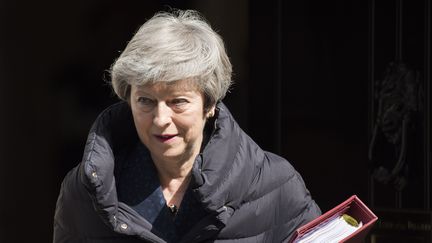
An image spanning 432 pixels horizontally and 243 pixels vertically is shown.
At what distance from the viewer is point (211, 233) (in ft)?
10.6

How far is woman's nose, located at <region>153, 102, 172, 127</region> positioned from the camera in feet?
10.3

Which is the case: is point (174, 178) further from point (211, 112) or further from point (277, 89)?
point (277, 89)

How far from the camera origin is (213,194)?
3.18 m

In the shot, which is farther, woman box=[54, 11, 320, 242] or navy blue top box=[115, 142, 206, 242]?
navy blue top box=[115, 142, 206, 242]

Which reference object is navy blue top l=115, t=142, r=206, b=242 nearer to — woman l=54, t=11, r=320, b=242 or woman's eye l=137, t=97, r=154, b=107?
woman l=54, t=11, r=320, b=242

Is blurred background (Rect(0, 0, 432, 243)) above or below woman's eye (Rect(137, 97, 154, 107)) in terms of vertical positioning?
below

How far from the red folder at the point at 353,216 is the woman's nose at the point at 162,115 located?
1.64ft

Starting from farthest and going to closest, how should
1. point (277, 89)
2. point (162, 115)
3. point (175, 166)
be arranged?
point (277, 89) → point (175, 166) → point (162, 115)

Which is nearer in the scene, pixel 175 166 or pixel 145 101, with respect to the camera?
pixel 145 101

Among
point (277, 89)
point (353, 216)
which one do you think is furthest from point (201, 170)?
point (277, 89)

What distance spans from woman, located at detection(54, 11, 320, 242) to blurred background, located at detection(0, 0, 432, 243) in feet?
7.07

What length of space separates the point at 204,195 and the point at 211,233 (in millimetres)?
130

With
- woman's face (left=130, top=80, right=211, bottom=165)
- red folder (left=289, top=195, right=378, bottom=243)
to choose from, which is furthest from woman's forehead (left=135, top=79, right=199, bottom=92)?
red folder (left=289, top=195, right=378, bottom=243)

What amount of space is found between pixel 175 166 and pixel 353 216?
0.59 m
